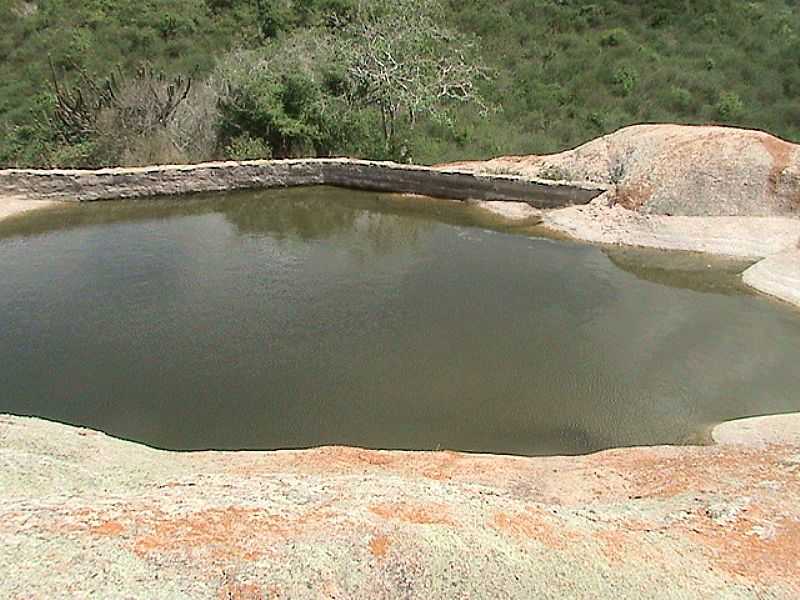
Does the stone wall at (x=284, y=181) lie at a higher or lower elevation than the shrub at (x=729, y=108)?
lower

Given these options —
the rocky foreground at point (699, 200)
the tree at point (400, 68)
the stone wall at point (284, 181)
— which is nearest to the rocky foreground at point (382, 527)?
the rocky foreground at point (699, 200)

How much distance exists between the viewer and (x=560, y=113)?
1781 cm

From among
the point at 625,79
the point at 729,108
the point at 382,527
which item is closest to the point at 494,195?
the point at 625,79

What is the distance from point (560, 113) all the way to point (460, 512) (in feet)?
50.6

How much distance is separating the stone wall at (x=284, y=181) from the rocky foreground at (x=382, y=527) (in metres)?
8.52

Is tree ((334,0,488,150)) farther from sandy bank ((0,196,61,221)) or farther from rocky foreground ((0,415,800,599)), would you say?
rocky foreground ((0,415,800,599))

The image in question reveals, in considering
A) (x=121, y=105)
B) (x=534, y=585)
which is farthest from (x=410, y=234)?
(x=534, y=585)

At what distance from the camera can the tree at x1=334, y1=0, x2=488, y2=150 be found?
15094 millimetres

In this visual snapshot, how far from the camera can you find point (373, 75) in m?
15.1

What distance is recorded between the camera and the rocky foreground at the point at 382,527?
325cm

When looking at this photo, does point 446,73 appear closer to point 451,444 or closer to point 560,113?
point 560,113

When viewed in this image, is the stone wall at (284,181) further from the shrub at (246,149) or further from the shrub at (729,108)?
the shrub at (729,108)

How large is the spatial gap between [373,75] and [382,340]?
29.0 ft

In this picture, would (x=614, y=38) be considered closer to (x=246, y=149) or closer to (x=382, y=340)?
(x=246, y=149)
